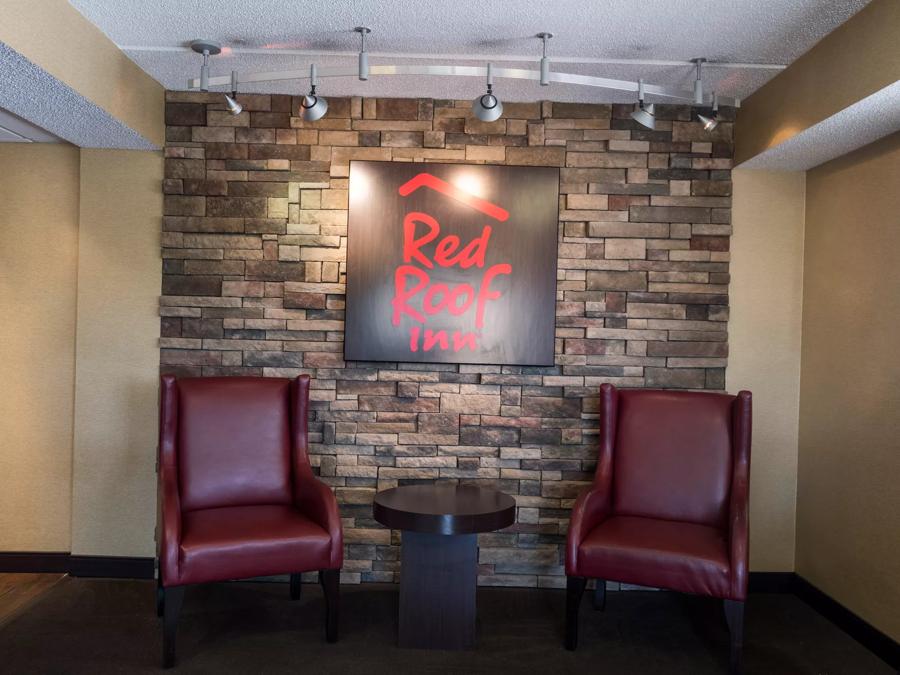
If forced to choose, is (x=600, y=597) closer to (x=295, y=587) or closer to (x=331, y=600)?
(x=331, y=600)

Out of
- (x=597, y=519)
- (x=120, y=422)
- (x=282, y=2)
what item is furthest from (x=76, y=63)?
(x=597, y=519)

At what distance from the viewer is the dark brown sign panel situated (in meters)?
3.80

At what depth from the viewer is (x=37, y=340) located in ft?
13.3

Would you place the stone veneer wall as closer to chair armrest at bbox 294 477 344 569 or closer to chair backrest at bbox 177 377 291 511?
chair backrest at bbox 177 377 291 511

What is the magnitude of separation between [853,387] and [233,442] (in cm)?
279

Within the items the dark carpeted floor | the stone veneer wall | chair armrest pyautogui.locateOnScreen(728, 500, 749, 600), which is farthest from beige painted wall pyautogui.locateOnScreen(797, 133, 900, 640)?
chair armrest pyautogui.locateOnScreen(728, 500, 749, 600)

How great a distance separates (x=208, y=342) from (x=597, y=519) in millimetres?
2073

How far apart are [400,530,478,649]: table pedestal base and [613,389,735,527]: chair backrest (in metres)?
0.83

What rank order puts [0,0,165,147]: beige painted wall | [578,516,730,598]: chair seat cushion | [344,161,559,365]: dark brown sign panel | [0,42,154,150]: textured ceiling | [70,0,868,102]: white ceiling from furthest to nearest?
[344,161,559,365]: dark brown sign panel → [578,516,730,598]: chair seat cushion → [70,0,868,102]: white ceiling → [0,42,154,150]: textured ceiling → [0,0,165,147]: beige painted wall

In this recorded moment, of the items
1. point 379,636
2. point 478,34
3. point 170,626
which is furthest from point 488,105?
point 170,626

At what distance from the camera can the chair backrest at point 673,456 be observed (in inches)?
134

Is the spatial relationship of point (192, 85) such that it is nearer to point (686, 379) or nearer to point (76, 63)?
point (76, 63)

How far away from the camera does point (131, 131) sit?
3523 millimetres

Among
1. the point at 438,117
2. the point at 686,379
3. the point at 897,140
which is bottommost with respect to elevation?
the point at 686,379
